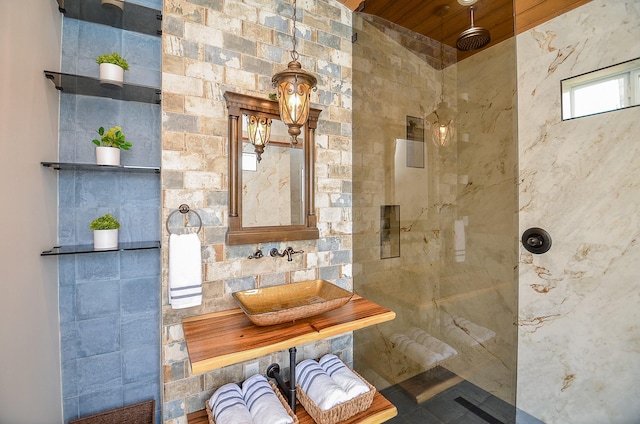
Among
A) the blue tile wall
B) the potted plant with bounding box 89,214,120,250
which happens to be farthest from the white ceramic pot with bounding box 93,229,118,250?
the blue tile wall

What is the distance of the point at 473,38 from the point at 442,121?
0.48 meters

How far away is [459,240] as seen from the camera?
1.68 m

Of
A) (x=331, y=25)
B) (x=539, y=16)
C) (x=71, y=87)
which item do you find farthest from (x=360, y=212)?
(x=71, y=87)

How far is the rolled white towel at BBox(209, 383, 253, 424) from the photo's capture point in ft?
4.58

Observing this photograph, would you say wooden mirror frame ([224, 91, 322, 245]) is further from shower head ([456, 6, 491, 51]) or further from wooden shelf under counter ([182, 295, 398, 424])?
shower head ([456, 6, 491, 51])

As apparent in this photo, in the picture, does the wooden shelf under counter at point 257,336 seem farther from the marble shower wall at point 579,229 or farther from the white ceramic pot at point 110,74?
the white ceramic pot at point 110,74

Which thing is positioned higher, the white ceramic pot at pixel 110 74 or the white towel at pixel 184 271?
the white ceramic pot at pixel 110 74

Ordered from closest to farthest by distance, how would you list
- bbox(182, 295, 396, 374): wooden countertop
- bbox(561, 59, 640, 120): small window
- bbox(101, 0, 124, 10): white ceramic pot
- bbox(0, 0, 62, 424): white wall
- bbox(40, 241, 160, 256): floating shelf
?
A: bbox(0, 0, 62, 424): white wall → bbox(182, 295, 396, 374): wooden countertop → bbox(40, 241, 160, 256): floating shelf → bbox(101, 0, 124, 10): white ceramic pot → bbox(561, 59, 640, 120): small window

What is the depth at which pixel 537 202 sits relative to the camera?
1905 millimetres

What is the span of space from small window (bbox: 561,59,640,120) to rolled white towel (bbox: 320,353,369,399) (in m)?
2.20

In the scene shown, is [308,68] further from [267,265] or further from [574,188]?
[574,188]

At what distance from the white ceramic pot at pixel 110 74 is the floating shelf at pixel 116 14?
13.0 inches

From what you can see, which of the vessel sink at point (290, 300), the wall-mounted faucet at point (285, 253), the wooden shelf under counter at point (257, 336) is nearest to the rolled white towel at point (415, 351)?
the wooden shelf under counter at point (257, 336)

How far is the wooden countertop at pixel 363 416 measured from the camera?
153 cm
